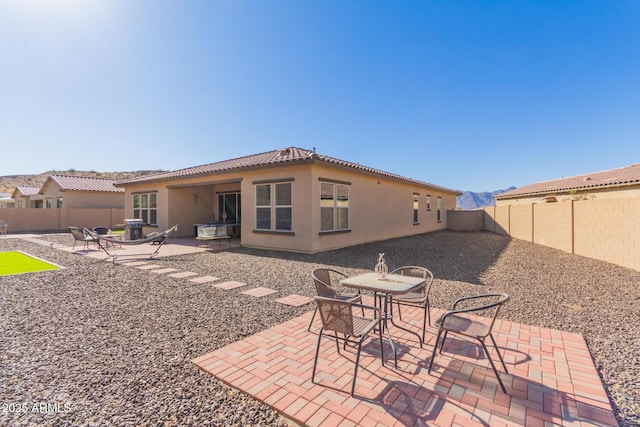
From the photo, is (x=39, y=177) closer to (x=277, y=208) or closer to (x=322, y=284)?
(x=277, y=208)

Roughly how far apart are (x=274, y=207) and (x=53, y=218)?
21.6m

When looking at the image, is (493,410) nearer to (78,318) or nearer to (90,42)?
(78,318)

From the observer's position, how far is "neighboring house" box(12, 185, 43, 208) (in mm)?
28406

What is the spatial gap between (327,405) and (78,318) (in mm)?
4172

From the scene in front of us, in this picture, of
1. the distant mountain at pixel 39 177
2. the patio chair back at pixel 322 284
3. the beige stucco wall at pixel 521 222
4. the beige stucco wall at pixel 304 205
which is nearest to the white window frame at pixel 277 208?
the beige stucco wall at pixel 304 205

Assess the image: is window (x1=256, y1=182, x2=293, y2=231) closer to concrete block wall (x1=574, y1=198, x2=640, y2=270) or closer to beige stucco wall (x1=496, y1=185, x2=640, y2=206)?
concrete block wall (x1=574, y1=198, x2=640, y2=270)

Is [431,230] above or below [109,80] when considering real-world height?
below

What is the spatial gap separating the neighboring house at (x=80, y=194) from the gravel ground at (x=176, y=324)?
60.2 ft

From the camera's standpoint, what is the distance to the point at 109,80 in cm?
1123

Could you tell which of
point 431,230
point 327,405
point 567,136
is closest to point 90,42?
point 327,405

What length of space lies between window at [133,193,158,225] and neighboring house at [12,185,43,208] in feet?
61.2

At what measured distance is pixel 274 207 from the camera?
35.9 ft

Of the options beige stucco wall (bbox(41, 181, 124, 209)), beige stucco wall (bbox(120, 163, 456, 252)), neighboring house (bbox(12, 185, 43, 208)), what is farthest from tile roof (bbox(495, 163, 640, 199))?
neighboring house (bbox(12, 185, 43, 208))

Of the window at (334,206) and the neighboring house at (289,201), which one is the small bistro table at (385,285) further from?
the window at (334,206)
